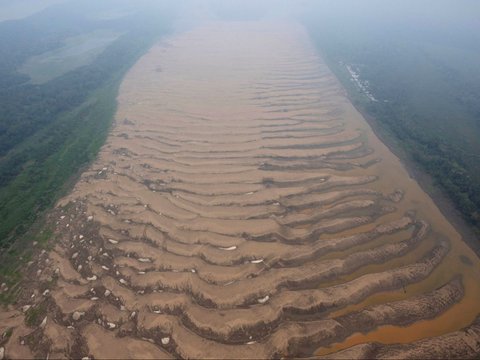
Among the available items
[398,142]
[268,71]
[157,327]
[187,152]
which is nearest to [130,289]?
[157,327]

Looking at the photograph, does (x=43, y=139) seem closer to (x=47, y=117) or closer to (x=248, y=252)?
(x=47, y=117)

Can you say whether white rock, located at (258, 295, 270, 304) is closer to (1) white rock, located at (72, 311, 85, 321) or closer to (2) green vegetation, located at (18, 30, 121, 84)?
(1) white rock, located at (72, 311, 85, 321)

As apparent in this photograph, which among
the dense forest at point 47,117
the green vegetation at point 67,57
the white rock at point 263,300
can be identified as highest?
the white rock at point 263,300

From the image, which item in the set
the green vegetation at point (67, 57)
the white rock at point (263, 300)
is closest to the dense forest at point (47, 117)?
the green vegetation at point (67, 57)

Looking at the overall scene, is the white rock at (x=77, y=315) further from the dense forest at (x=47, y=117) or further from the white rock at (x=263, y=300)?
the white rock at (x=263, y=300)

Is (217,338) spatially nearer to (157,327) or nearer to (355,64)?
(157,327)

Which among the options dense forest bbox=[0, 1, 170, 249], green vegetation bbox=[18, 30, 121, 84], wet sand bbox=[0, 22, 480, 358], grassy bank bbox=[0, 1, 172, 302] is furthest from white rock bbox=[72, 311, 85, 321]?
green vegetation bbox=[18, 30, 121, 84]
